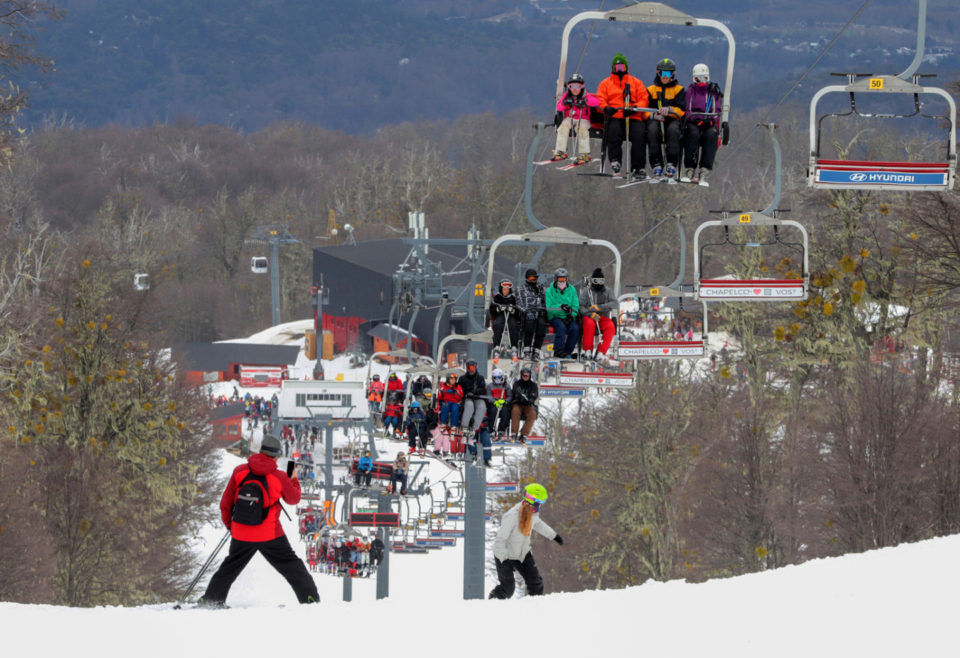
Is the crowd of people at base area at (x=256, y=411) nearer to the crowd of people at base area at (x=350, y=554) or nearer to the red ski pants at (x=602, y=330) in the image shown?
the crowd of people at base area at (x=350, y=554)

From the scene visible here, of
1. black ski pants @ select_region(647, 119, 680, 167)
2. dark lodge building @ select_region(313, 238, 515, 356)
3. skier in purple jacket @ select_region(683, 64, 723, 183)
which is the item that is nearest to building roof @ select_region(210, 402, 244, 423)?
dark lodge building @ select_region(313, 238, 515, 356)

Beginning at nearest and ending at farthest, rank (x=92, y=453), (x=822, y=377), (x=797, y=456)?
(x=797, y=456)
(x=92, y=453)
(x=822, y=377)

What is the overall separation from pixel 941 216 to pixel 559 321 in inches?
509

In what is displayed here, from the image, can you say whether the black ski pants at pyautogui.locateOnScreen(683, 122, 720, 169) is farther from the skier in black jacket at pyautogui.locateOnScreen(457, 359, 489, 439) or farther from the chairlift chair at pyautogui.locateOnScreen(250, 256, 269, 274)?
the chairlift chair at pyautogui.locateOnScreen(250, 256, 269, 274)

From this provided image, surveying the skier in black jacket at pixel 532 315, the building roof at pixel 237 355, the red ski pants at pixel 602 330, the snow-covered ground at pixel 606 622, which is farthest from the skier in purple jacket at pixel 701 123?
the building roof at pixel 237 355

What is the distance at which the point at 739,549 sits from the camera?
36.0m

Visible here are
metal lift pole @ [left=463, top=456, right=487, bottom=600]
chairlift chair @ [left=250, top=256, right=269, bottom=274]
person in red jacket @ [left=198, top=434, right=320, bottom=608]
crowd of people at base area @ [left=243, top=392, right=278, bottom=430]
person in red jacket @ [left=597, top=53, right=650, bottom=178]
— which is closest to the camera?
person in red jacket @ [left=198, top=434, right=320, bottom=608]

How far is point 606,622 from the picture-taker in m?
11.4

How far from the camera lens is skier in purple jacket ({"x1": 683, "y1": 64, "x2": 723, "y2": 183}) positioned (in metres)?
16.8

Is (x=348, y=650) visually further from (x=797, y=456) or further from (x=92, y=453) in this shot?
(x=92, y=453)

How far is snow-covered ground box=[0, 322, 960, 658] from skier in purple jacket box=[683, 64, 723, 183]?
18.9 ft

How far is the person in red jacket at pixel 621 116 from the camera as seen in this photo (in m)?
16.9

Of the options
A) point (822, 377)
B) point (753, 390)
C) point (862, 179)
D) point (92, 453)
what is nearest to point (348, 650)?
point (862, 179)

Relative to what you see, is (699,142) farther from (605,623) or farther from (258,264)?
(258,264)
